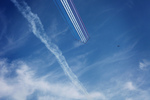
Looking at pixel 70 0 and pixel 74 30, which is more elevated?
pixel 70 0

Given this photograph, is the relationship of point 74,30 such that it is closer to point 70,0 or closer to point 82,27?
point 82,27

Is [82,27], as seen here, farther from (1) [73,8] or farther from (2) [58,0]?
(2) [58,0]

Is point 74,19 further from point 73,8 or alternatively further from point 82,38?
point 82,38

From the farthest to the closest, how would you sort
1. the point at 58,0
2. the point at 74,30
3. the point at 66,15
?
the point at 74,30 → the point at 66,15 → the point at 58,0

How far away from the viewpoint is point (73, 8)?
3097 cm

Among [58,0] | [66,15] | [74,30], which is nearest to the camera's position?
[58,0]

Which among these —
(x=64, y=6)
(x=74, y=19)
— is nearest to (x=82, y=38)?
(x=74, y=19)

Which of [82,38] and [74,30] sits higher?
[74,30]

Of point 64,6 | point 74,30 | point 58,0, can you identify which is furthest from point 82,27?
point 58,0

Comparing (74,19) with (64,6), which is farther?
(74,19)

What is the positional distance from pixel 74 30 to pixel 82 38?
A: 13.0 ft

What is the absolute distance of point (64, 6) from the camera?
3172 centimetres

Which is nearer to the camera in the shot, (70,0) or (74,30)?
(70,0)

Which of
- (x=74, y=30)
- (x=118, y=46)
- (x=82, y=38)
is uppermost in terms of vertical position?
(x=74, y=30)
